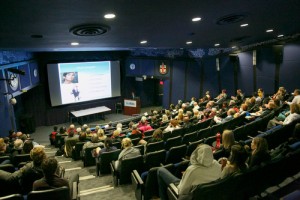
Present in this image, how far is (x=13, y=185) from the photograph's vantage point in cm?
320

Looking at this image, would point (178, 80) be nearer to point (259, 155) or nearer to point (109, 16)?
point (109, 16)

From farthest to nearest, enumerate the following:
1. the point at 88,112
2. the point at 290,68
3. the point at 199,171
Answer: the point at 88,112 < the point at 290,68 < the point at 199,171

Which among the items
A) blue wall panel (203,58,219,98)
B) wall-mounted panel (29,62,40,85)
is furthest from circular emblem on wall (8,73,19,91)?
blue wall panel (203,58,219,98)

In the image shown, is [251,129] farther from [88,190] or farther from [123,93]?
[123,93]

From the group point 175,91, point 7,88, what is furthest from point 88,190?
point 175,91

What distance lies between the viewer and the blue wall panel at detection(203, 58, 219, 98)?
13820 millimetres

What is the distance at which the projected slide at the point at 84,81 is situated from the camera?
1357 cm

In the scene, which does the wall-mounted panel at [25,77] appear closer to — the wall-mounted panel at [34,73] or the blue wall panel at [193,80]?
the wall-mounted panel at [34,73]

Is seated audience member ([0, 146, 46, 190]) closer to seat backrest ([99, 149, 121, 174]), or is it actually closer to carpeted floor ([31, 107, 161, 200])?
carpeted floor ([31, 107, 161, 200])

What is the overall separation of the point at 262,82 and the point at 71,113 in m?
11.0

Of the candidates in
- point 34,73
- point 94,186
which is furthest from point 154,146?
point 34,73

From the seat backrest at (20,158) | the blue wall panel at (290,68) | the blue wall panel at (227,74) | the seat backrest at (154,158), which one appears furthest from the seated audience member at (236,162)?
the blue wall panel at (227,74)

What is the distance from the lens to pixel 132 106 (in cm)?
1505

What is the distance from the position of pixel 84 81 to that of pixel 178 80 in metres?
6.09
